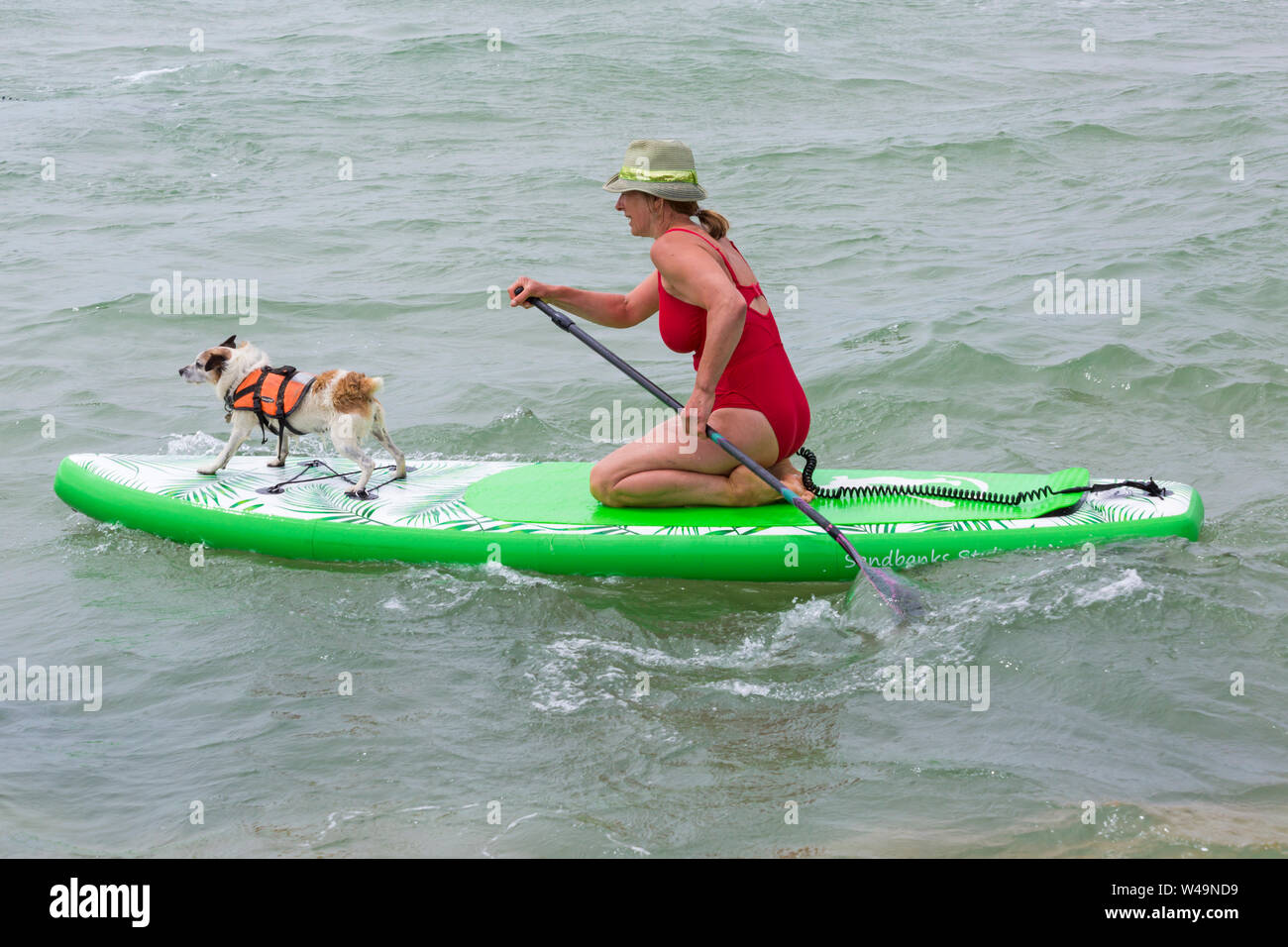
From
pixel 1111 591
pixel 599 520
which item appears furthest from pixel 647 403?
pixel 1111 591

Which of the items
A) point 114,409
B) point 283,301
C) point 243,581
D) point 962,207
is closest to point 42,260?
point 283,301

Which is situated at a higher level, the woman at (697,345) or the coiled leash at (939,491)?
the woman at (697,345)

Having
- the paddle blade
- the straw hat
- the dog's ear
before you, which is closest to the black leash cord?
the dog's ear

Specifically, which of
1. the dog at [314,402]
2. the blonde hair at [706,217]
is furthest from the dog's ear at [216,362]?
the blonde hair at [706,217]

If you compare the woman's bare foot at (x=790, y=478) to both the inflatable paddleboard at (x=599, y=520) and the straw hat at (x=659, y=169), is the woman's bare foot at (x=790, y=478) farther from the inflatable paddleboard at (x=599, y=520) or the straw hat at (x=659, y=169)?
the straw hat at (x=659, y=169)

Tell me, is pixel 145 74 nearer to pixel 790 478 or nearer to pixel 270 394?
pixel 270 394

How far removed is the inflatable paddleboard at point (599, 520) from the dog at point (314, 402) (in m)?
0.25

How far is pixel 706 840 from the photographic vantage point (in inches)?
149

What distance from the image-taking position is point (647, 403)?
324 inches

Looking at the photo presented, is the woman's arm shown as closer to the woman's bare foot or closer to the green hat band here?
the green hat band

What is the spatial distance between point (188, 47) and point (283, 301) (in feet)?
35.1

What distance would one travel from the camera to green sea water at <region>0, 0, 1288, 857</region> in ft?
13.3

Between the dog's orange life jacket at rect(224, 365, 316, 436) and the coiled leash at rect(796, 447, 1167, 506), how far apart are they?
224 centimetres

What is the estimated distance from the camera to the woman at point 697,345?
482cm
